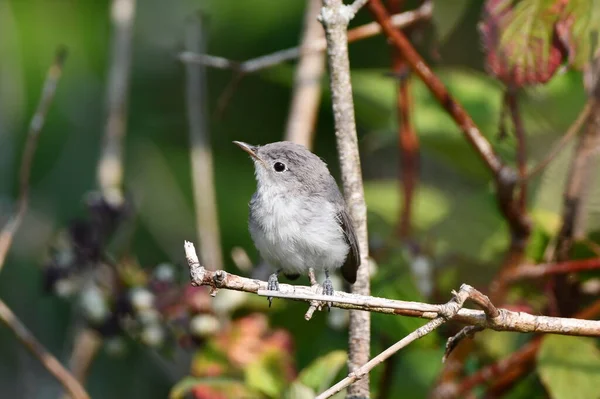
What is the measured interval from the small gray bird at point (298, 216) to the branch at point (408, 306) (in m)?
0.60

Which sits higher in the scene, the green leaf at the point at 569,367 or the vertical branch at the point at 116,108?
the vertical branch at the point at 116,108

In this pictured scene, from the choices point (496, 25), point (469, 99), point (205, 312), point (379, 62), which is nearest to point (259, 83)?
point (379, 62)

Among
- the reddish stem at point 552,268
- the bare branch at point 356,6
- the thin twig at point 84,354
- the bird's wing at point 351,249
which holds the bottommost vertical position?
the thin twig at point 84,354

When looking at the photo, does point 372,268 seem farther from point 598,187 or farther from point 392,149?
point 392,149

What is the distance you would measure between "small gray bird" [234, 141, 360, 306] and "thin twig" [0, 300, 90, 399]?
27.0 inches

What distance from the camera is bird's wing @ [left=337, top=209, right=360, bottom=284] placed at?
6.72 feet

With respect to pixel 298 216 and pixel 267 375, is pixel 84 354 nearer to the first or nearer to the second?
pixel 267 375

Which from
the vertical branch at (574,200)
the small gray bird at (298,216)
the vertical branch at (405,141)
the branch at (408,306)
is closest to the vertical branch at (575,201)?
the vertical branch at (574,200)

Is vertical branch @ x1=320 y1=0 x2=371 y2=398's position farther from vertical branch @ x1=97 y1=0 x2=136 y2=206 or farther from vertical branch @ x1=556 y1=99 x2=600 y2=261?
vertical branch @ x1=97 y1=0 x2=136 y2=206

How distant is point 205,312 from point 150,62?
98.1 inches

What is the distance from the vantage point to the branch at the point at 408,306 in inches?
55.7

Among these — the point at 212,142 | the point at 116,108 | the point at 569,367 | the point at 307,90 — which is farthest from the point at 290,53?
the point at 212,142

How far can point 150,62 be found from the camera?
4746 mm

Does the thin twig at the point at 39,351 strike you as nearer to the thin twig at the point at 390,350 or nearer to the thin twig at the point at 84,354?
the thin twig at the point at 84,354
